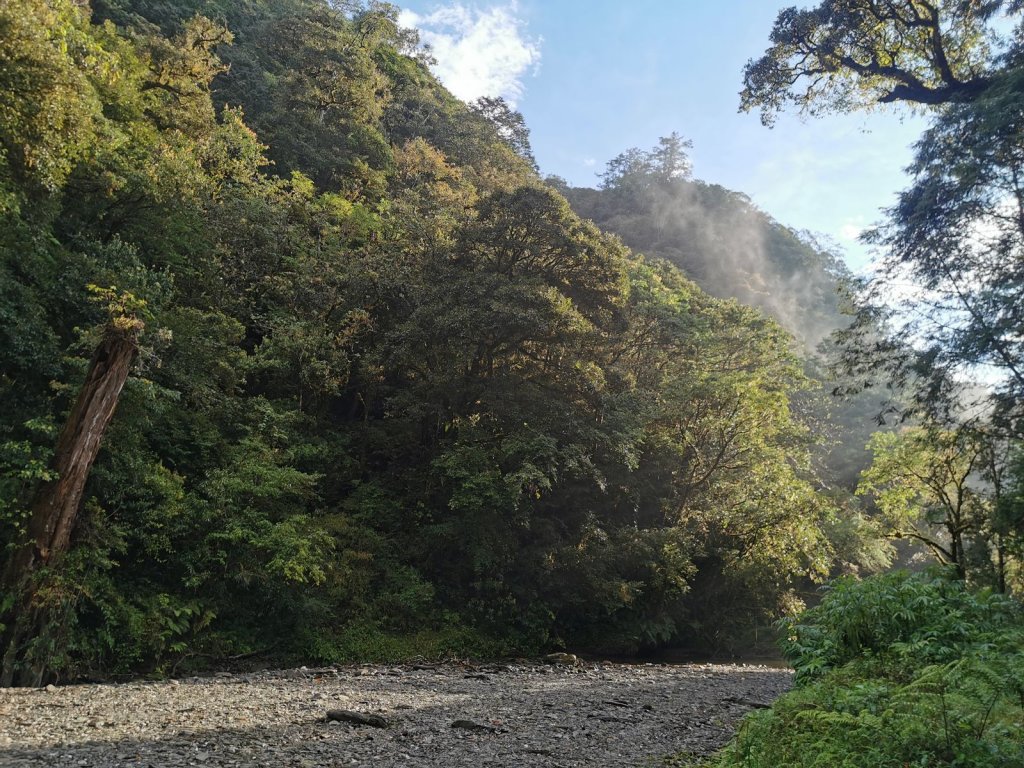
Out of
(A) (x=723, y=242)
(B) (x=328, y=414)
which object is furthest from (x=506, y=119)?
(B) (x=328, y=414)

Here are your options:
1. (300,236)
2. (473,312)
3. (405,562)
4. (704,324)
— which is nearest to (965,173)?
(704,324)

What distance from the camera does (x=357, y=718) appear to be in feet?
23.7

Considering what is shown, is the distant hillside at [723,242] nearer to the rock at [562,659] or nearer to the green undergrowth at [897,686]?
the rock at [562,659]

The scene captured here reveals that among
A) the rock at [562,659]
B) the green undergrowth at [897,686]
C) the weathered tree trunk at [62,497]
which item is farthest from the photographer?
the rock at [562,659]

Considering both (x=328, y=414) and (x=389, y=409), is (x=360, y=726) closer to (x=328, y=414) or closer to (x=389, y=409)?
(x=389, y=409)

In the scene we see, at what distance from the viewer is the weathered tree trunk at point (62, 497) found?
9.31 meters

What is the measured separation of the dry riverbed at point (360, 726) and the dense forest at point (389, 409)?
8.81 ft

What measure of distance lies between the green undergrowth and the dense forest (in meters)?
6.51

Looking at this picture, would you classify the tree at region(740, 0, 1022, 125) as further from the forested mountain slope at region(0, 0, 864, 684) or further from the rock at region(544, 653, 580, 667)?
the rock at region(544, 653, 580, 667)

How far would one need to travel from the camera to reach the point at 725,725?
822 cm

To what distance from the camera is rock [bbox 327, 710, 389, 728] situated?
7188 millimetres

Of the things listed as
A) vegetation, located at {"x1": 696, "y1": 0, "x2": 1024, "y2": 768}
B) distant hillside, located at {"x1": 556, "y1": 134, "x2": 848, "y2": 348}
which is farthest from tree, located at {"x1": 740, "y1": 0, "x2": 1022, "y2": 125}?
distant hillside, located at {"x1": 556, "y1": 134, "x2": 848, "y2": 348}

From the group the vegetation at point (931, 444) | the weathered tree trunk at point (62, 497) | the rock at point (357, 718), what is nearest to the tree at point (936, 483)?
the vegetation at point (931, 444)

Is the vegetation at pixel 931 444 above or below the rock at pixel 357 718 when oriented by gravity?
above
